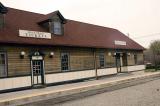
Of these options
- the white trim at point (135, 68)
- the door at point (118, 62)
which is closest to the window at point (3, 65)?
the door at point (118, 62)

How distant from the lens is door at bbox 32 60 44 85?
19.2 metres

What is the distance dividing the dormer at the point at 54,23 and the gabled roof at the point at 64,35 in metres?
0.47

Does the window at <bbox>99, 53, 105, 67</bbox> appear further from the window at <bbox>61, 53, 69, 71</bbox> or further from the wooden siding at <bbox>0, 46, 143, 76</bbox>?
the window at <bbox>61, 53, 69, 71</bbox>

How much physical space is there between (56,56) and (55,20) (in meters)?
3.57

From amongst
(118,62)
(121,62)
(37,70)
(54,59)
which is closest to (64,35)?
(54,59)

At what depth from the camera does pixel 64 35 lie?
76.3 feet

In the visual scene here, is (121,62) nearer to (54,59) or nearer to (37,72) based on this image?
(54,59)

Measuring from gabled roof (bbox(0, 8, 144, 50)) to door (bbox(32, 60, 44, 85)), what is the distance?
5.22ft

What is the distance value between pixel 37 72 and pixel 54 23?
17.0ft

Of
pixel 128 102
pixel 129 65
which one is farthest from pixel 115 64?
pixel 128 102

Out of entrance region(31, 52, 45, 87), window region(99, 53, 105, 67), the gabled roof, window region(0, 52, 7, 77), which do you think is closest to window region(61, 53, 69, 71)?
the gabled roof

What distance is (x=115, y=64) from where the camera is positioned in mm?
28594

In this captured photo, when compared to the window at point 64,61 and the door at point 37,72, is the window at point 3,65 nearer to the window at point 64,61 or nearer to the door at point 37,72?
the door at point 37,72

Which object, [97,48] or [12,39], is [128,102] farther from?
[97,48]
